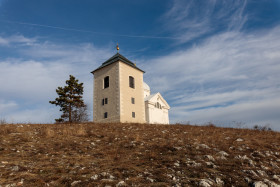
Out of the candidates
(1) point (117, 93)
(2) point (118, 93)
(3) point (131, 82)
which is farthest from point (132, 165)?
(3) point (131, 82)

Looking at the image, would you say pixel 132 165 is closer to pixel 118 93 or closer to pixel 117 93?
pixel 118 93

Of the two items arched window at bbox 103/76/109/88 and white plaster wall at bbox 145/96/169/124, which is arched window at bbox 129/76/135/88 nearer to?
arched window at bbox 103/76/109/88

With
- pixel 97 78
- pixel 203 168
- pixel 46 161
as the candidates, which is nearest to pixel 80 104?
pixel 97 78

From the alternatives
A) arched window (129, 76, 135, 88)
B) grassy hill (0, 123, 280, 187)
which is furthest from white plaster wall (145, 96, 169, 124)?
grassy hill (0, 123, 280, 187)

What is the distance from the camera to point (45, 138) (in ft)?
36.3

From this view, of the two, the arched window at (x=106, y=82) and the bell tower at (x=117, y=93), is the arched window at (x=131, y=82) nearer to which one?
the bell tower at (x=117, y=93)

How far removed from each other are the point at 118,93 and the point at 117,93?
0.20 m

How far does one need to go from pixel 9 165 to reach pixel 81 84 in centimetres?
3179

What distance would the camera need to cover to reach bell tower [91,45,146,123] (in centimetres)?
2439

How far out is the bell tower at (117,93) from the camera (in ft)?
80.0

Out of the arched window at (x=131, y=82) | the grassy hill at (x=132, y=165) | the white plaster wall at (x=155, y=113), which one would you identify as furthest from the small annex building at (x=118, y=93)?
the grassy hill at (x=132, y=165)

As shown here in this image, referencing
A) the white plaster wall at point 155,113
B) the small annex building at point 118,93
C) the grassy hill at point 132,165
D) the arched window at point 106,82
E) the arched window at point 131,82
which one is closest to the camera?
the grassy hill at point 132,165

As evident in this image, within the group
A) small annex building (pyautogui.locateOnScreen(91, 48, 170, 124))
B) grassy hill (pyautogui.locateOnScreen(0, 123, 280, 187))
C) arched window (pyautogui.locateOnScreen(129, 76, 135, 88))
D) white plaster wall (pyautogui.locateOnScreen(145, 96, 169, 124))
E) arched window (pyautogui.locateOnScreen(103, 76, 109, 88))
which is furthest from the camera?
white plaster wall (pyautogui.locateOnScreen(145, 96, 169, 124))

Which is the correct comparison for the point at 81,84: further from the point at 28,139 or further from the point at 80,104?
the point at 28,139
